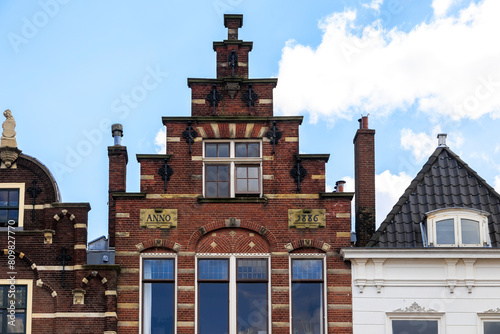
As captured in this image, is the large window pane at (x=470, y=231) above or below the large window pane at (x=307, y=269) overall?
above

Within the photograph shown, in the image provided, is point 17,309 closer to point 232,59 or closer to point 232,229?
point 232,229

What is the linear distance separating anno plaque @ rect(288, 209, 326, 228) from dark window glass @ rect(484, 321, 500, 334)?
494 cm

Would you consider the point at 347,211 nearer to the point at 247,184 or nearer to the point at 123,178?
the point at 247,184

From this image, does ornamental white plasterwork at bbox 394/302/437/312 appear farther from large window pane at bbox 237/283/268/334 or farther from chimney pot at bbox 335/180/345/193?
chimney pot at bbox 335/180/345/193

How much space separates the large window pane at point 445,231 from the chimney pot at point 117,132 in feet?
31.3

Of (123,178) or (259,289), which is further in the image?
(123,178)

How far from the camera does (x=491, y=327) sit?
2541 cm

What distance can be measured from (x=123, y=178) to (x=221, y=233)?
13.2 feet

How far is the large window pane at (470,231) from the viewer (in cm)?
2589

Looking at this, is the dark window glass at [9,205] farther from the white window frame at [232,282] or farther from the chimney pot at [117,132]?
the white window frame at [232,282]

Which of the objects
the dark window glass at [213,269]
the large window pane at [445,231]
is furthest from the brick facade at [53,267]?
the large window pane at [445,231]

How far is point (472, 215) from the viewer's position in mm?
25984

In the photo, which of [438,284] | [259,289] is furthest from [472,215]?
[259,289]

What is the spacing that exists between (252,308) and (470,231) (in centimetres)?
612
